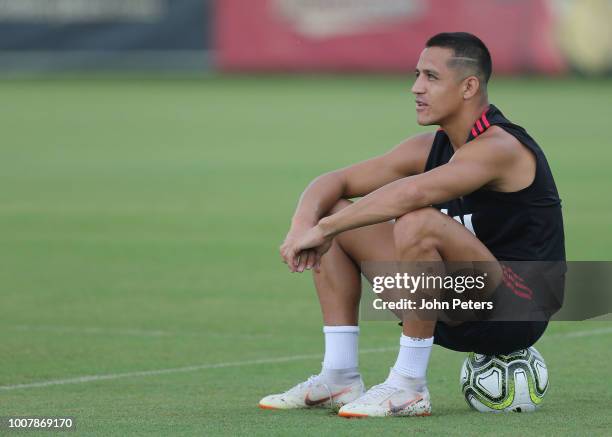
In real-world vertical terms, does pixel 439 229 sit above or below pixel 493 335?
above

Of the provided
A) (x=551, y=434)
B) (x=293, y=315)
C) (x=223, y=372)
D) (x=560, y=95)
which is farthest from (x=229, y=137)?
(x=551, y=434)

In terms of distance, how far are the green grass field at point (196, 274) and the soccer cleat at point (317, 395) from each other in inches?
3.9

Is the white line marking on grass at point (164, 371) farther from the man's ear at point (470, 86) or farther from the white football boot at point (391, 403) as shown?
the man's ear at point (470, 86)

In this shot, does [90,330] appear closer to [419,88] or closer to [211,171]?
[419,88]

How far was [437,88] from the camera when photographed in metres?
6.62

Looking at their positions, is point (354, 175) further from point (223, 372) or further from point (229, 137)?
point (229, 137)

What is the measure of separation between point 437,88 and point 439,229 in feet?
2.54

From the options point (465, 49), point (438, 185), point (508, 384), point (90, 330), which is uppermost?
point (465, 49)

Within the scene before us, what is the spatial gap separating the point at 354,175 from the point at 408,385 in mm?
1282

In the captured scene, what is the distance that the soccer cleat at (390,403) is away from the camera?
625 centimetres

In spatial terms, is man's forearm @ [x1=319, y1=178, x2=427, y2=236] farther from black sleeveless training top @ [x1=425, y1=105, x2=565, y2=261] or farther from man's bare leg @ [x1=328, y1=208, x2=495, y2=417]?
black sleeveless training top @ [x1=425, y1=105, x2=565, y2=261]

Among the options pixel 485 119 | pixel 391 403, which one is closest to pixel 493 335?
pixel 391 403

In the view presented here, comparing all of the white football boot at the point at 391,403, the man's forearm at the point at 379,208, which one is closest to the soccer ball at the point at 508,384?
the white football boot at the point at 391,403

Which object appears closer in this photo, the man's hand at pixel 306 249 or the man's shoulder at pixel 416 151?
the man's hand at pixel 306 249
